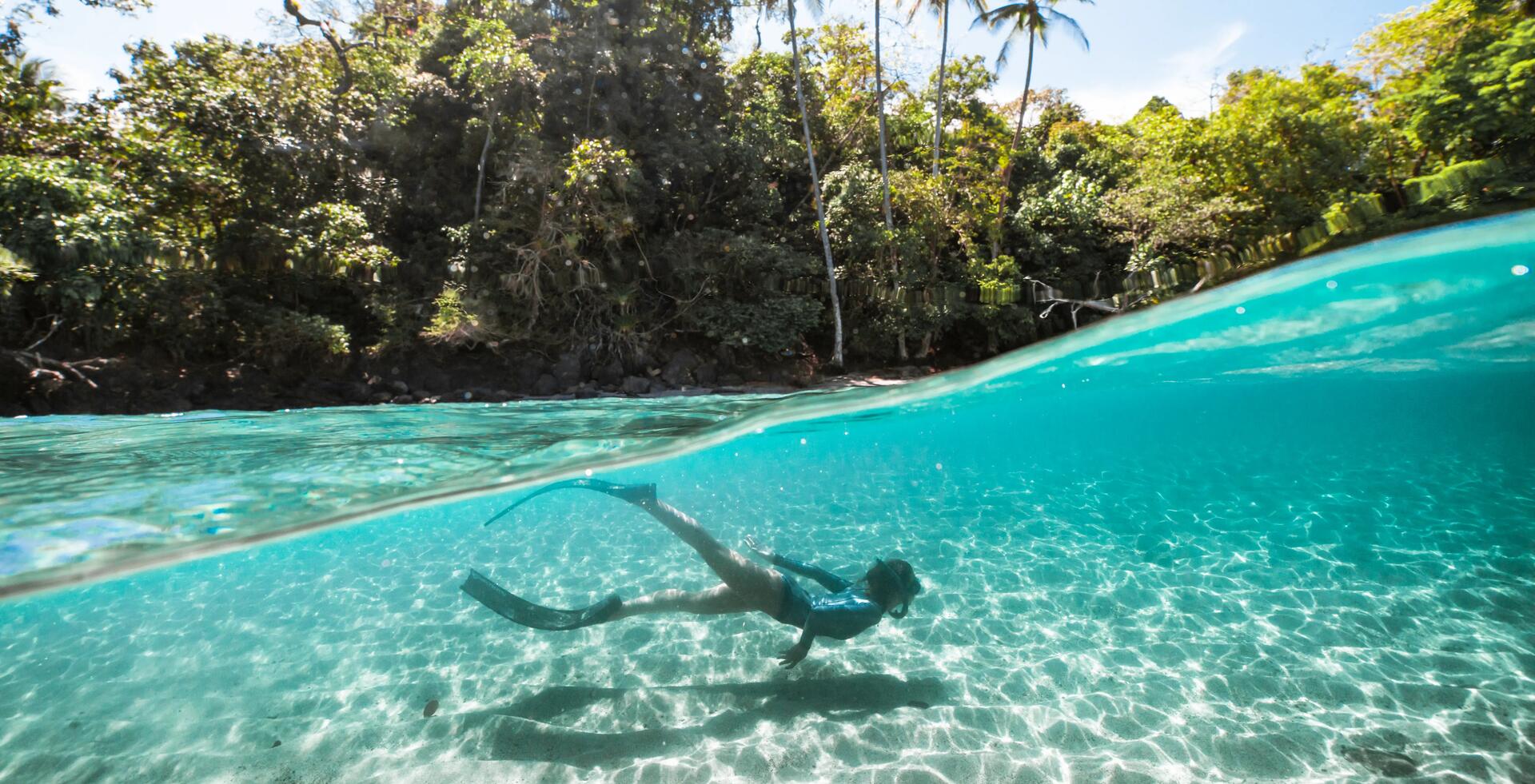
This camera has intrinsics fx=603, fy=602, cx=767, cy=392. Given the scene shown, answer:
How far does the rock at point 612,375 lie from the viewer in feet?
58.4

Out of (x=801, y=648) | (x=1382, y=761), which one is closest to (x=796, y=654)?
(x=801, y=648)

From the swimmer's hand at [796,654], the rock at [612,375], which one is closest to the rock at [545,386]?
the rock at [612,375]

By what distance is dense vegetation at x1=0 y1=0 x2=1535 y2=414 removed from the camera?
43.7 feet

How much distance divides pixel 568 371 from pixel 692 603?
12954 mm

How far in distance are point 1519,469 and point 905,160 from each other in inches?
801

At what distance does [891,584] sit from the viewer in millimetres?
5559

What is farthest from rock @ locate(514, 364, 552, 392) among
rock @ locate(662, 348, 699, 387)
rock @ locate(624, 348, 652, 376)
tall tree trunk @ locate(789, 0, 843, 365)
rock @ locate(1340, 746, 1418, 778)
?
rock @ locate(1340, 746, 1418, 778)

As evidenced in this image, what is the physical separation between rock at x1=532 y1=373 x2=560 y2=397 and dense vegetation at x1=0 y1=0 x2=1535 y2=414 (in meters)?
0.23

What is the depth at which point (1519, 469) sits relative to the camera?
16844 mm

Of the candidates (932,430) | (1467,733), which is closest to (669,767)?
(1467,733)

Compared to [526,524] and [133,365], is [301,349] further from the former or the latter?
[526,524]

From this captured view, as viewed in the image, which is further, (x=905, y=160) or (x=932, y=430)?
(x=905, y=160)

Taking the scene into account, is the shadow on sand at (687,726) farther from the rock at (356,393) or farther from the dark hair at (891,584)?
the rock at (356,393)

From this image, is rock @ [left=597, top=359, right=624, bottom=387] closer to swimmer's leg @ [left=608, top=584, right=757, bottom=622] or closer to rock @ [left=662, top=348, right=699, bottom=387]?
rock @ [left=662, top=348, right=699, bottom=387]
